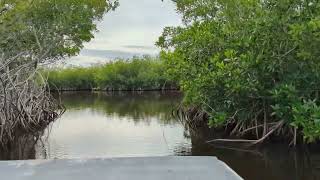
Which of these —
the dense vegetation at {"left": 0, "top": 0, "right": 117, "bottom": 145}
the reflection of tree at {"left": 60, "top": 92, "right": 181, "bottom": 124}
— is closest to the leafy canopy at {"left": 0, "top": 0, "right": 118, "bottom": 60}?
the dense vegetation at {"left": 0, "top": 0, "right": 117, "bottom": 145}

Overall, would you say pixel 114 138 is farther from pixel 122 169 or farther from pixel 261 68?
pixel 122 169

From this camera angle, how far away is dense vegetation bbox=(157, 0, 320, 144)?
7.35 meters

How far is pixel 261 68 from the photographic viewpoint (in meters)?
8.36

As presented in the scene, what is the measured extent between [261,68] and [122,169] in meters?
5.94

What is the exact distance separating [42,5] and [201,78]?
584 centimetres

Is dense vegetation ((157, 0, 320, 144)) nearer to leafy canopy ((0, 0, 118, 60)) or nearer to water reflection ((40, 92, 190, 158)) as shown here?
water reflection ((40, 92, 190, 158))

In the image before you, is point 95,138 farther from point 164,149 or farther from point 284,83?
point 284,83

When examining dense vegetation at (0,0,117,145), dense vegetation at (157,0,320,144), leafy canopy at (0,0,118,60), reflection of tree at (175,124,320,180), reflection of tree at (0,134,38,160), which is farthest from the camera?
leafy canopy at (0,0,118,60)

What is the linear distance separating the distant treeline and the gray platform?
121 ft

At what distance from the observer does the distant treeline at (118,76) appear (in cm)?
4239

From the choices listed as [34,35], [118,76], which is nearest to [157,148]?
[34,35]

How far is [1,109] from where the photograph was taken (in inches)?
380

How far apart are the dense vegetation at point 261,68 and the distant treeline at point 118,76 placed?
98.5ft

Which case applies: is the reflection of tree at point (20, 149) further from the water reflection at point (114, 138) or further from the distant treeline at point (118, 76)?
the distant treeline at point (118, 76)
